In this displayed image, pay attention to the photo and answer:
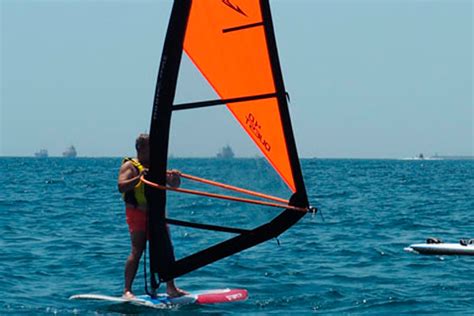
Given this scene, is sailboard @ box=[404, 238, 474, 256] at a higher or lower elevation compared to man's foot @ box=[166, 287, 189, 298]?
lower

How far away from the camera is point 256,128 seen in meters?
8.58

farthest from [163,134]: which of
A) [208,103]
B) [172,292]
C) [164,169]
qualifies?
[172,292]

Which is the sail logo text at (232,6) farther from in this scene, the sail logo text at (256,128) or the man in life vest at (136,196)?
the man in life vest at (136,196)

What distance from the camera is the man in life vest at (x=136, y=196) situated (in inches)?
356

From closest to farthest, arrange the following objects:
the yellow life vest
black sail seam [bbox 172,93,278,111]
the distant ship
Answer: black sail seam [bbox 172,93,278,111]
the distant ship
the yellow life vest

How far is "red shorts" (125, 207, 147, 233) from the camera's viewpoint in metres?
9.24

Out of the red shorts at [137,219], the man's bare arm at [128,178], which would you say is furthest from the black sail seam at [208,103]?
the red shorts at [137,219]

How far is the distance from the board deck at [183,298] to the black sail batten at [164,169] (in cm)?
36

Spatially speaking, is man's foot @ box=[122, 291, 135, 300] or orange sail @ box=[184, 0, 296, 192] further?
man's foot @ box=[122, 291, 135, 300]

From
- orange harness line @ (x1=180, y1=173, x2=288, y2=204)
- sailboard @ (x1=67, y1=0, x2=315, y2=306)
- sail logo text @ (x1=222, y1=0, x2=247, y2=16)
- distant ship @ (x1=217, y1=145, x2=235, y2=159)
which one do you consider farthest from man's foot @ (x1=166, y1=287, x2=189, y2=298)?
sail logo text @ (x1=222, y1=0, x2=247, y2=16)

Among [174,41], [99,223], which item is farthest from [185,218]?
[99,223]

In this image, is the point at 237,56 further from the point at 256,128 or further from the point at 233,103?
the point at 256,128

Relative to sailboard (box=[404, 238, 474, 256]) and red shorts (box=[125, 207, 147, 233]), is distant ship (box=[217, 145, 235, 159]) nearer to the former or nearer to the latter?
red shorts (box=[125, 207, 147, 233])

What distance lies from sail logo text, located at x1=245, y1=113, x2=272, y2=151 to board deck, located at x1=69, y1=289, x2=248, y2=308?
6.08 feet
